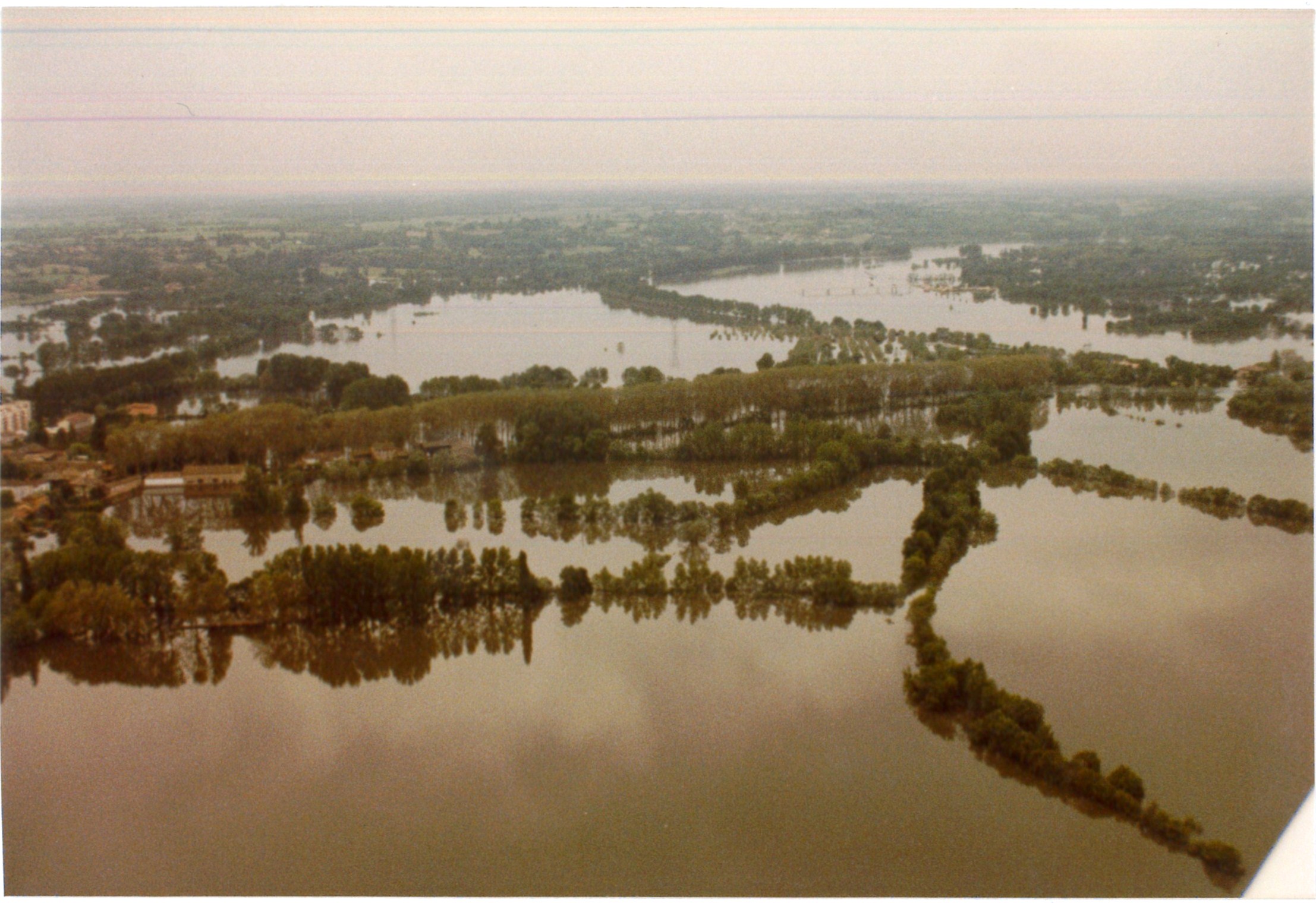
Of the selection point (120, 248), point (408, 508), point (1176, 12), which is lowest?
point (408, 508)

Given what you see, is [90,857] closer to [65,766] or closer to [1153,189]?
[65,766]

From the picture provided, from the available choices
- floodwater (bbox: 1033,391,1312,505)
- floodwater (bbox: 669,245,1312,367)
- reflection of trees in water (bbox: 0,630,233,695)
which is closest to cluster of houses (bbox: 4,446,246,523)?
reflection of trees in water (bbox: 0,630,233,695)

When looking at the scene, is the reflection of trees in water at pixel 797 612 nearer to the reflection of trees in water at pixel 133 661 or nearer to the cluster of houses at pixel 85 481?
the reflection of trees in water at pixel 133 661

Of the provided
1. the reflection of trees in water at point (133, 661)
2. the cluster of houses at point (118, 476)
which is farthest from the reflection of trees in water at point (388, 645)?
the cluster of houses at point (118, 476)

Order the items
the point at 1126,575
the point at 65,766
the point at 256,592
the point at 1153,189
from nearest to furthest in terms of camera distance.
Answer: the point at 65,766 → the point at 256,592 → the point at 1126,575 → the point at 1153,189

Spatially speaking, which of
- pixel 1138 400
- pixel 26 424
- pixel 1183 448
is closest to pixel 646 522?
pixel 26 424

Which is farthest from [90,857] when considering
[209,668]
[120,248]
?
[120,248]

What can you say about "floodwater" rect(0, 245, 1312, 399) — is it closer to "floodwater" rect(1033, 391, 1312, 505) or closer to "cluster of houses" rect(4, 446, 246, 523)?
"cluster of houses" rect(4, 446, 246, 523)
